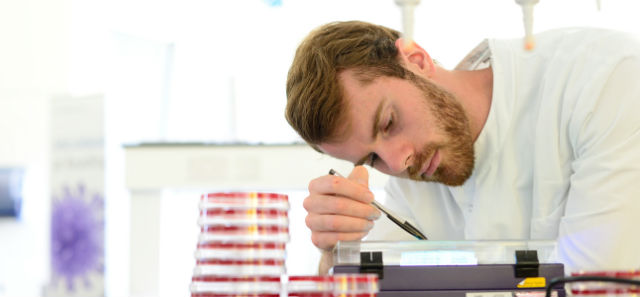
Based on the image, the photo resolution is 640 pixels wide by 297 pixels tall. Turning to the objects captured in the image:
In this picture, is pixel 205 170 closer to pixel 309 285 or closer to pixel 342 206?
pixel 342 206

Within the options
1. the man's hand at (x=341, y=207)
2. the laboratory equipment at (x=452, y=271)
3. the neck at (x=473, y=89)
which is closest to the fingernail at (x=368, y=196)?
the man's hand at (x=341, y=207)

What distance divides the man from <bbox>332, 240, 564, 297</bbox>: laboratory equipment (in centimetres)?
29

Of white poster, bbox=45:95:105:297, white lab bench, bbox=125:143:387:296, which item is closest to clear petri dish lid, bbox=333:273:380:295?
white poster, bbox=45:95:105:297

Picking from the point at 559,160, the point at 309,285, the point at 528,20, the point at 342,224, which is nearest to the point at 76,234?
the point at 342,224

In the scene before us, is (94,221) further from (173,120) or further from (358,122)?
(173,120)

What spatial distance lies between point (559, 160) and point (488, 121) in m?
0.18

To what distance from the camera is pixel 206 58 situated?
3805mm

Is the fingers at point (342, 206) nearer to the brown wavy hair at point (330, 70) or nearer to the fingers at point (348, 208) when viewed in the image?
the fingers at point (348, 208)

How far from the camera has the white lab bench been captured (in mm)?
2434

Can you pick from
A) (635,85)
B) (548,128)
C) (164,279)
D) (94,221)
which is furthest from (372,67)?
(164,279)

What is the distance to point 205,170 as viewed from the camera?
2.46 m

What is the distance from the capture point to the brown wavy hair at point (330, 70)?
1.32 metres

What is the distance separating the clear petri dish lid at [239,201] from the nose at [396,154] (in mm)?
614

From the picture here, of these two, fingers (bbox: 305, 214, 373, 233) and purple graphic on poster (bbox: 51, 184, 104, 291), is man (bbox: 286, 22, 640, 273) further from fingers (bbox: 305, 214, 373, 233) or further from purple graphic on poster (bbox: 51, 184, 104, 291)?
purple graphic on poster (bbox: 51, 184, 104, 291)
